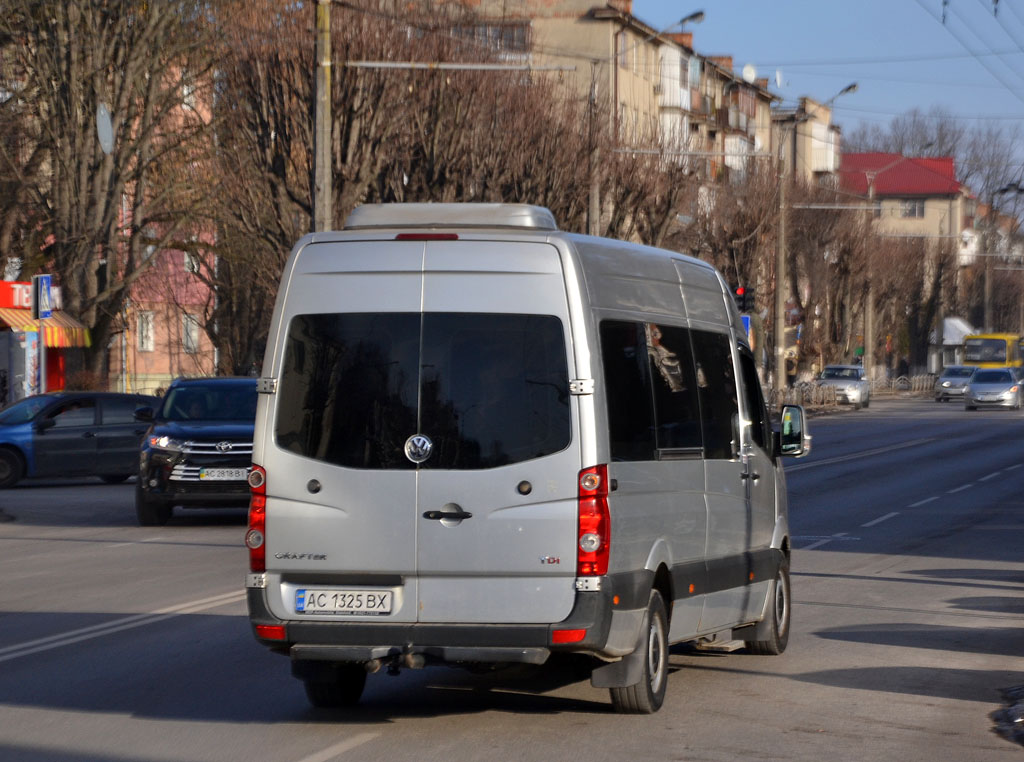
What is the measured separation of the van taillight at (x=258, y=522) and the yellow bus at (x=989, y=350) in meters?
78.9

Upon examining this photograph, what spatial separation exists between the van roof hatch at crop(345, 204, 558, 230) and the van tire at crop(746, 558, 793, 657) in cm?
295

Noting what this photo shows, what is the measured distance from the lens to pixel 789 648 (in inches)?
394

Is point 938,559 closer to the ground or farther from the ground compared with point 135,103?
closer to the ground

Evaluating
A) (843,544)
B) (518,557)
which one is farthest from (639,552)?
(843,544)

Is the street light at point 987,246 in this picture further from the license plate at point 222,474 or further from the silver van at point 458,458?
the silver van at point 458,458

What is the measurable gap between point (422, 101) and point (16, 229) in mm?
9075

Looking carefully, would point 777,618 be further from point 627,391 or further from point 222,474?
point 222,474

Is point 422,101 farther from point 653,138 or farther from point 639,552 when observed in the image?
point 639,552

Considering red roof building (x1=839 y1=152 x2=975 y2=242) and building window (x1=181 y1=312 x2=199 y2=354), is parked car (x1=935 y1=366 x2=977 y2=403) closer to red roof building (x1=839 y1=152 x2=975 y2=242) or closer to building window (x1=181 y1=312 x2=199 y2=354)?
building window (x1=181 y1=312 x2=199 y2=354)

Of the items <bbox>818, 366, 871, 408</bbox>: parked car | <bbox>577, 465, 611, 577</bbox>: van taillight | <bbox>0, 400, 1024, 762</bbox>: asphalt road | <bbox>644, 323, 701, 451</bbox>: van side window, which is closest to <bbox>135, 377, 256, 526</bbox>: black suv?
<bbox>0, 400, 1024, 762</bbox>: asphalt road

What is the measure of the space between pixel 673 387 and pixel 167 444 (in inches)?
444

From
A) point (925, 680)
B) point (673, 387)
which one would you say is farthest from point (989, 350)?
point (673, 387)

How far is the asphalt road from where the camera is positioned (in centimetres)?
714

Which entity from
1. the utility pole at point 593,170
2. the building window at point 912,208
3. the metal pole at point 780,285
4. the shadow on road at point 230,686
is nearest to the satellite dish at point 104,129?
the utility pole at point 593,170
